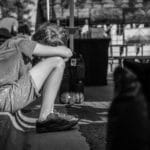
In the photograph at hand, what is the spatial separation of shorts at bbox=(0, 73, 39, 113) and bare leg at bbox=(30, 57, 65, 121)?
0.26ft

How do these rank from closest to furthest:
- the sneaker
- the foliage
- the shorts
→ 1. the shorts
2. the sneaker
3. the foliage

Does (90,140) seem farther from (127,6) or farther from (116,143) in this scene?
(127,6)

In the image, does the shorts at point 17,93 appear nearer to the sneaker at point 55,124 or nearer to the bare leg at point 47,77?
the bare leg at point 47,77

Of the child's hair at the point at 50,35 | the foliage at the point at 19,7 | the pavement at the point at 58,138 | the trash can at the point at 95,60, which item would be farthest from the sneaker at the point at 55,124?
the foliage at the point at 19,7

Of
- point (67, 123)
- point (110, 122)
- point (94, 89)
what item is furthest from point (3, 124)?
point (94, 89)

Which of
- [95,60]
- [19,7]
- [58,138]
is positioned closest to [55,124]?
[58,138]

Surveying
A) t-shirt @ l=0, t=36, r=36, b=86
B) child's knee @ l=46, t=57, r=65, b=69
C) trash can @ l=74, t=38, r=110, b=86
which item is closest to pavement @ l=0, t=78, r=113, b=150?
t-shirt @ l=0, t=36, r=36, b=86

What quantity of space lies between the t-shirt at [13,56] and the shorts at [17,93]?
0.06 m

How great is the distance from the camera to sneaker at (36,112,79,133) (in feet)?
13.1

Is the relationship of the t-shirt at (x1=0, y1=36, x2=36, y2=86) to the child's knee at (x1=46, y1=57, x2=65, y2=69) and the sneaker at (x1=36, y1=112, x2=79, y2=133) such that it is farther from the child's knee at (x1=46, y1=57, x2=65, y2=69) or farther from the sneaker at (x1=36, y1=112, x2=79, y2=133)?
the sneaker at (x1=36, y1=112, x2=79, y2=133)

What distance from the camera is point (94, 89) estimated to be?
8297 millimetres

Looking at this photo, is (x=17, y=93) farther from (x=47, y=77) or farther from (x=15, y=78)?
(x=47, y=77)

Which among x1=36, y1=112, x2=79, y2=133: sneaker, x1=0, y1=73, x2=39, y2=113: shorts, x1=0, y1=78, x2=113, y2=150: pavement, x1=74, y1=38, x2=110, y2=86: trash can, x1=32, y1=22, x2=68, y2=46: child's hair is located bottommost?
x1=74, y1=38, x2=110, y2=86: trash can

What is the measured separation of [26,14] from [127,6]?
13.6ft
